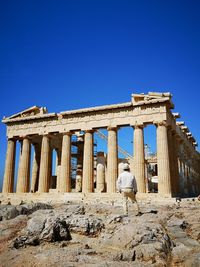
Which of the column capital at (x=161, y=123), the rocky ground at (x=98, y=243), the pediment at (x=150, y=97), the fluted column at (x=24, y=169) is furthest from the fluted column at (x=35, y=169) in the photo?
the rocky ground at (x=98, y=243)

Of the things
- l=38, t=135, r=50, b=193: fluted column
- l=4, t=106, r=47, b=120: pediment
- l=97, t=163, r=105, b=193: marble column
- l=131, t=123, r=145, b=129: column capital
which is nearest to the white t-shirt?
l=131, t=123, r=145, b=129: column capital

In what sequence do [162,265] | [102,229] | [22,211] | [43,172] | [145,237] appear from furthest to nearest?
[43,172], [22,211], [102,229], [145,237], [162,265]

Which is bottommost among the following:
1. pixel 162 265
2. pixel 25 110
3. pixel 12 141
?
pixel 162 265

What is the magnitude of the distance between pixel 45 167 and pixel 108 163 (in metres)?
8.64

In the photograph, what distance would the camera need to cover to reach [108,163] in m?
31.4

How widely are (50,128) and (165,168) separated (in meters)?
15.3

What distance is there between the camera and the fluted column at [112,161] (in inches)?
1208

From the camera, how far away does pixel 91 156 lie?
32.8 m

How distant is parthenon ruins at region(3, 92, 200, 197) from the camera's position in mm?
29766

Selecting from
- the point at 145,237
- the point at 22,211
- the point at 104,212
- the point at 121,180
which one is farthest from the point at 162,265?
the point at 22,211

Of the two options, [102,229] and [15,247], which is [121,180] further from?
[15,247]

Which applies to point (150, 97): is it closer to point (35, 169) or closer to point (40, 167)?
point (40, 167)

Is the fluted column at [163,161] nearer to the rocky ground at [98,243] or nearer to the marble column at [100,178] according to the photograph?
the marble column at [100,178]

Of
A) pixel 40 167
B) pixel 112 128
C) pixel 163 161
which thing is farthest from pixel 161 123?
pixel 40 167
